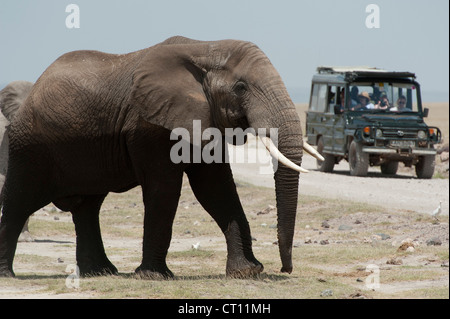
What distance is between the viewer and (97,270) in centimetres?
1216

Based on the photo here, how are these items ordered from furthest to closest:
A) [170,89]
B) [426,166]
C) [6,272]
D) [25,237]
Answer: [426,166]
[25,237]
[6,272]
[170,89]

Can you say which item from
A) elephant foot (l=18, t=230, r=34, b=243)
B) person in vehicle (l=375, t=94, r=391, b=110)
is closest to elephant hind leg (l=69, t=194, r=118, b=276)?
elephant foot (l=18, t=230, r=34, b=243)

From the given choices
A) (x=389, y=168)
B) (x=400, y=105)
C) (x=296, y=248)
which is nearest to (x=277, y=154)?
(x=296, y=248)

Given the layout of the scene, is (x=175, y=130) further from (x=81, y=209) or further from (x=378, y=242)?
(x=378, y=242)

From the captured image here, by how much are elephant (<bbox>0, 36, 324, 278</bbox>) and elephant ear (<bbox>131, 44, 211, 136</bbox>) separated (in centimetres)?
1

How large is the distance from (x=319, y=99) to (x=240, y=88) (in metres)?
18.7

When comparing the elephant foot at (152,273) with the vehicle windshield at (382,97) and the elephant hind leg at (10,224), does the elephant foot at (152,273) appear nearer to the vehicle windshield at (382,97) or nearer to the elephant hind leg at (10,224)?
the elephant hind leg at (10,224)

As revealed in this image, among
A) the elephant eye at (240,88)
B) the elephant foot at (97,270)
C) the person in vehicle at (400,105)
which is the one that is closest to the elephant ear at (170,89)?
the elephant eye at (240,88)

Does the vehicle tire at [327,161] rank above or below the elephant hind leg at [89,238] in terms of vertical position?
below

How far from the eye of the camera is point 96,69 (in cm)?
1162

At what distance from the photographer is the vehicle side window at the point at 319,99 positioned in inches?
1119

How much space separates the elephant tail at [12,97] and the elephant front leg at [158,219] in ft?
14.3

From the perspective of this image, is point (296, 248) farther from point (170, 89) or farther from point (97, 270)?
point (170, 89)

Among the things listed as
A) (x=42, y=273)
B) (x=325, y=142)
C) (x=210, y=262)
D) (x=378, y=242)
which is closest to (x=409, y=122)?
(x=325, y=142)
